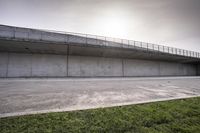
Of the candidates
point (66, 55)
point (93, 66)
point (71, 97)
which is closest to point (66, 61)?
point (66, 55)

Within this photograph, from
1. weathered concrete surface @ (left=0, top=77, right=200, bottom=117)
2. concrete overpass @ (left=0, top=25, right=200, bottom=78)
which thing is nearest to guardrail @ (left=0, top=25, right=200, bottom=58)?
concrete overpass @ (left=0, top=25, right=200, bottom=78)

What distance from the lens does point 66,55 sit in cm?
2059

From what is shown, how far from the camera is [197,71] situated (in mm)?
36000

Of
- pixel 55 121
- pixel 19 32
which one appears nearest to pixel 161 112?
pixel 55 121

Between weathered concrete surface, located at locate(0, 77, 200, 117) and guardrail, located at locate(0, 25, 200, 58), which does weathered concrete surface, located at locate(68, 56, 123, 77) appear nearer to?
guardrail, located at locate(0, 25, 200, 58)

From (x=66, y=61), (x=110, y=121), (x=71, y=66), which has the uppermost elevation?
(x=66, y=61)

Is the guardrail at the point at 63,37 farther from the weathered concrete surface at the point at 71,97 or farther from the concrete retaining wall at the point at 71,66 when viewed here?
the weathered concrete surface at the point at 71,97

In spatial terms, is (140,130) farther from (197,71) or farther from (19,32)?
(197,71)

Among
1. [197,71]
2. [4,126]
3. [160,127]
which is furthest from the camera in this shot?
[197,71]

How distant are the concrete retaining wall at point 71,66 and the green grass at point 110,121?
57.5 ft

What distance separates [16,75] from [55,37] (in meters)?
8.15

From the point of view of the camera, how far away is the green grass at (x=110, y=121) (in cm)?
253

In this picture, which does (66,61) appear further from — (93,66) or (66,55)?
(93,66)

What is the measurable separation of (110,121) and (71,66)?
18463 millimetres
